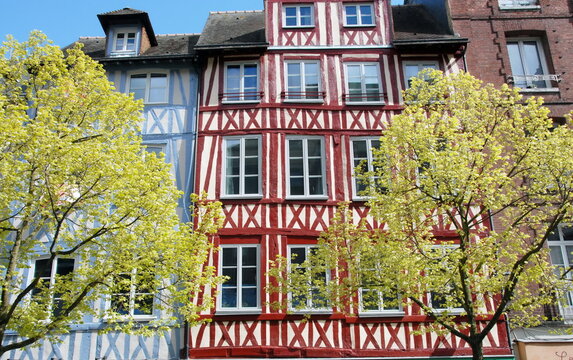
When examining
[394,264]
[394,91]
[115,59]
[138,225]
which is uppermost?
[115,59]

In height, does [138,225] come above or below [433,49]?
below

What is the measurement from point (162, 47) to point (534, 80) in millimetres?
12386

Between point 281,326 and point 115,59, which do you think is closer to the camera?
point 281,326

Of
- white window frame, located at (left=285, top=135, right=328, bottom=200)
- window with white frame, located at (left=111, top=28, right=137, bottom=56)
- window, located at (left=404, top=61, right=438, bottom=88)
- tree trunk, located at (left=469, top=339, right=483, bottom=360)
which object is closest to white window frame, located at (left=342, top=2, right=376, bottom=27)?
window, located at (left=404, top=61, right=438, bottom=88)

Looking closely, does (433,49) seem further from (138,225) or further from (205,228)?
(138,225)

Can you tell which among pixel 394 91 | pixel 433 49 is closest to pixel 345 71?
pixel 394 91

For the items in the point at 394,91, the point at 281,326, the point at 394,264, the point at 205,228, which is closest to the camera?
the point at 394,264

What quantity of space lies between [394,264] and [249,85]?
8314 millimetres

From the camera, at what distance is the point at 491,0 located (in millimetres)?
16766

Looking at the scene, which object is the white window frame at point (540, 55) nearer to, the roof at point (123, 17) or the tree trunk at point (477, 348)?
the tree trunk at point (477, 348)

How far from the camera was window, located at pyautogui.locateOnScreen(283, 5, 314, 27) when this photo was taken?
55.3 feet

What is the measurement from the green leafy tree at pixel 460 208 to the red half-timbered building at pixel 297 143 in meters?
2.48

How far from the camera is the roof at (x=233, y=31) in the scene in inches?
630

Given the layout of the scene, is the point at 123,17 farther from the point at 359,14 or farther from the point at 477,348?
the point at 477,348
